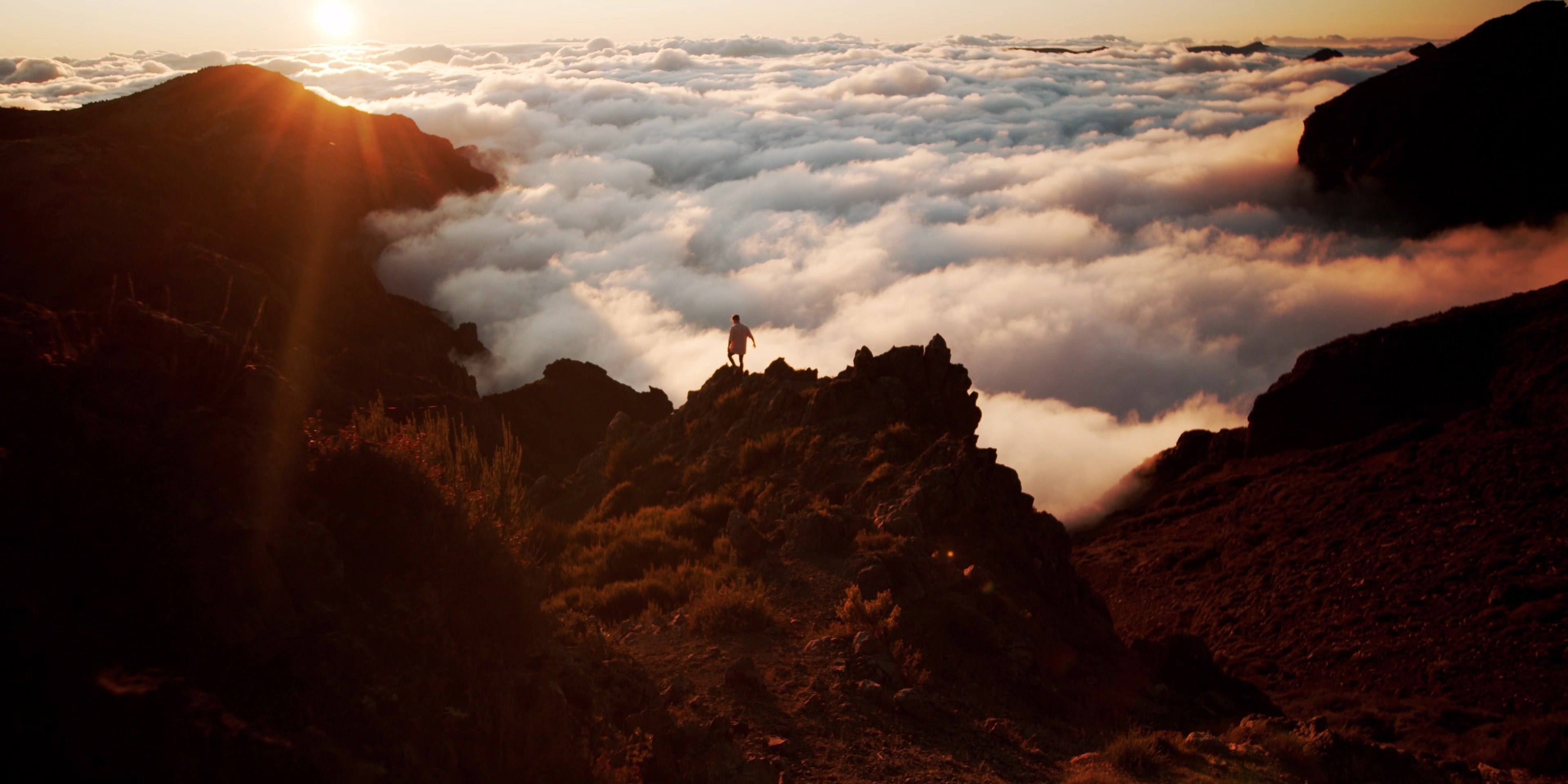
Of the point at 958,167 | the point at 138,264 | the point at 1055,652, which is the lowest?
the point at 1055,652

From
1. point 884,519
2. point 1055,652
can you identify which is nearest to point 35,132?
point 884,519

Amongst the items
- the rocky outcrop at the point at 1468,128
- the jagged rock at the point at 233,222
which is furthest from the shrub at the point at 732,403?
the rocky outcrop at the point at 1468,128

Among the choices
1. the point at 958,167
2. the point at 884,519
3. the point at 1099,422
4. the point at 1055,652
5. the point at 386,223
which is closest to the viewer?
the point at 1055,652

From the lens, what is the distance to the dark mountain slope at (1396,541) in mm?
16531

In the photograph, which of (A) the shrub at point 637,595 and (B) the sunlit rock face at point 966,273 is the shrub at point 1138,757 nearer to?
(A) the shrub at point 637,595

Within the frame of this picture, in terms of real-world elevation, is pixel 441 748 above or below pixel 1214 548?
above

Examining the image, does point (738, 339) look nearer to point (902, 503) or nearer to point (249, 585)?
point (902, 503)

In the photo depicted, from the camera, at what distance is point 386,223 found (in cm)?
7862

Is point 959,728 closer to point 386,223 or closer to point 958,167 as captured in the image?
point 386,223

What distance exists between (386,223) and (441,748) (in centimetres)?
8357

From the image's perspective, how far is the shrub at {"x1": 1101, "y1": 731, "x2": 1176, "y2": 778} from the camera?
21.9 ft

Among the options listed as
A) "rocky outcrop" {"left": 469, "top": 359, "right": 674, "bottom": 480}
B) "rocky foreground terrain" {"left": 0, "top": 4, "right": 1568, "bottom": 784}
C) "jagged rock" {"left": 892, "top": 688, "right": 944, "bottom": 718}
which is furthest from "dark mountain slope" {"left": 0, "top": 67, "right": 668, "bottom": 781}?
"rocky outcrop" {"left": 469, "top": 359, "right": 674, "bottom": 480}

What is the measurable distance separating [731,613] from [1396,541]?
69.7 ft

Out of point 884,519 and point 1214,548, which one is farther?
point 1214,548
